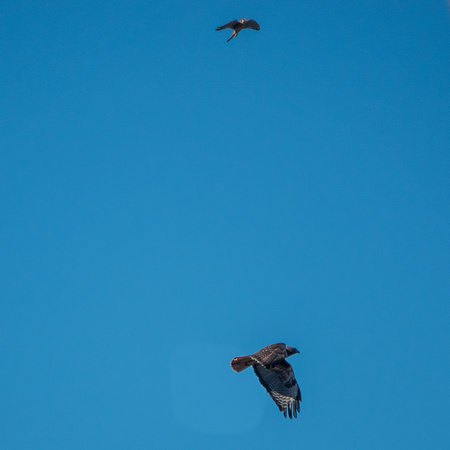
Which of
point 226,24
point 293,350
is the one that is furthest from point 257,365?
point 226,24

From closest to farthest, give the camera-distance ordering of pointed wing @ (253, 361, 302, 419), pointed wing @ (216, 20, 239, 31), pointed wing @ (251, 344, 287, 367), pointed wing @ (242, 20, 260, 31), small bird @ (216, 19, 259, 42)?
pointed wing @ (253, 361, 302, 419), pointed wing @ (251, 344, 287, 367), pointed wing @ (216, 20, 239, 31), small bird @ (216, 19, 259, 42), pointed wing @ (242, 20, 260, 31)

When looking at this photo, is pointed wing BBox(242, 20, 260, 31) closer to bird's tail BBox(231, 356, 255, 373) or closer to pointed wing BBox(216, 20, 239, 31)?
pointed wing BBox(216, 20, 239, 31)

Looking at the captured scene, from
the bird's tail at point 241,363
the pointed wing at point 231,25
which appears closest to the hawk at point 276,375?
the bird's tail at point 241,363

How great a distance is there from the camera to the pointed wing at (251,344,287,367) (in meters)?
12.4

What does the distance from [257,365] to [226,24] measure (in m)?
12.0

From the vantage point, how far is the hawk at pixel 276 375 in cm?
1223

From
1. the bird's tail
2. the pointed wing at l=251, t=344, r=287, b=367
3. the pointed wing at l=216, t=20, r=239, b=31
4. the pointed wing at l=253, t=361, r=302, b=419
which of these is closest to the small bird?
the pointed wing at l=216, t=20, r=239, b=31

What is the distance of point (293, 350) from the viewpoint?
13414 mm

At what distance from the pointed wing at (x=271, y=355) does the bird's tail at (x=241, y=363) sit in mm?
155

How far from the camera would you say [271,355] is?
12711 mm

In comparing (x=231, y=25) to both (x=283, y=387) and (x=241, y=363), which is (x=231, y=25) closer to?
(x=241, y=363)

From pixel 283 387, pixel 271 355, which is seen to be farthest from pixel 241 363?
pixel 283 387

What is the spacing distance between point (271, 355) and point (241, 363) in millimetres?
774

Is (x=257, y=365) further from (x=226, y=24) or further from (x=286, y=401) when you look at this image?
(x=226, y=24)
